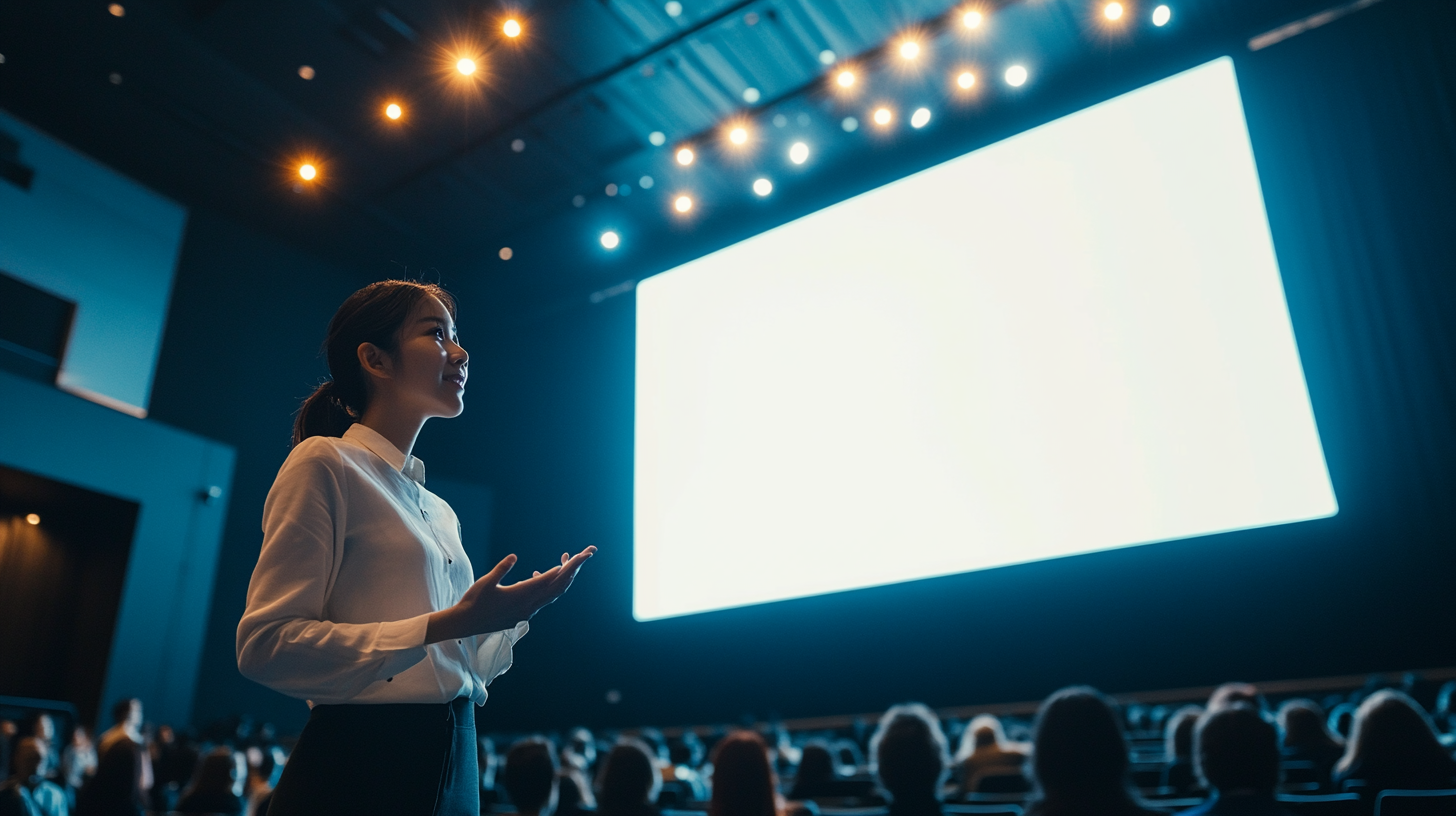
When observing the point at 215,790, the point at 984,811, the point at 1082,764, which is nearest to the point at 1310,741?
the point at 984,811

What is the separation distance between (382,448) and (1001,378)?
6492mm

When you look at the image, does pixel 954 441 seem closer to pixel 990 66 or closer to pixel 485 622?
pixel 990 66

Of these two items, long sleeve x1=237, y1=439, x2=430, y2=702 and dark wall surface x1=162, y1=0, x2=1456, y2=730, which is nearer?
long sleeve x1=237, y1=439, x2=430, y2=702

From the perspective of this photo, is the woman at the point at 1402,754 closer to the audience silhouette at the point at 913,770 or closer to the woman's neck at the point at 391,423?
the audience silhouette at the point at 913,770

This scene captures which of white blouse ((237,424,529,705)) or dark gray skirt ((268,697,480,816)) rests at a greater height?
white blouse ((237,424,529,705))

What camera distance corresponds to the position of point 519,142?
8.59 metres

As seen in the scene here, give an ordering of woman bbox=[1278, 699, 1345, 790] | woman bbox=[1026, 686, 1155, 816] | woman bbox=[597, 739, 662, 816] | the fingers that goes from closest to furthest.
→ 1. the fingers
2. woman bbox=[1026, 686, 1155, 816]
3. woman bbox=[597, 739, 662, 816]
4. woman bbox=[1278, 699, 1345, 790]

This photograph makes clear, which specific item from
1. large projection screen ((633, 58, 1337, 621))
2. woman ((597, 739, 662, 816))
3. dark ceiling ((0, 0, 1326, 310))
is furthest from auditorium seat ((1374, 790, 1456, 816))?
dark ceiling ((0, 0, 1326, 310))

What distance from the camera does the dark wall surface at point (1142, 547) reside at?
608 cm

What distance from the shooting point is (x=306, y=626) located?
0.90 meters

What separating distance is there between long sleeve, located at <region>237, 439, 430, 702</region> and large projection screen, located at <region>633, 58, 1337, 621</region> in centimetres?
627

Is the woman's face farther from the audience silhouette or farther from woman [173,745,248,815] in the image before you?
woman [173,745,248,815]

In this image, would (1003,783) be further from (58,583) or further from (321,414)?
(58,583)

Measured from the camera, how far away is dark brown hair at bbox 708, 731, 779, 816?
228 cm
